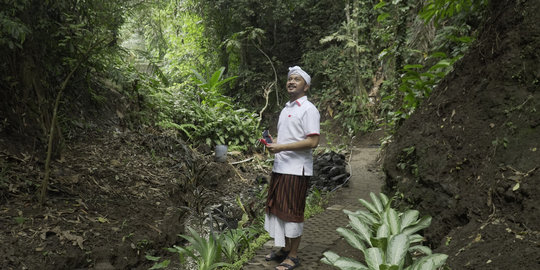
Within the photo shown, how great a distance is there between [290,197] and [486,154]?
4.71 ft

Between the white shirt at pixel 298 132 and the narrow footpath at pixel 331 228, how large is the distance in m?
0.73

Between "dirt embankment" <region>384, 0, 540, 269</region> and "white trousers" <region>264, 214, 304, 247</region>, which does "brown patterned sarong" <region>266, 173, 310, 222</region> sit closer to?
"white trousers" <region>264, 214, 304, 247</region>

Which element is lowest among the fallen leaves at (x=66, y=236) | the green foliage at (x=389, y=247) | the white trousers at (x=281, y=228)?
the fallen leaves at (x=66, y=236)

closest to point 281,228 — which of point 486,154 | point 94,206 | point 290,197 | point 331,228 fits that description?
point 290,197

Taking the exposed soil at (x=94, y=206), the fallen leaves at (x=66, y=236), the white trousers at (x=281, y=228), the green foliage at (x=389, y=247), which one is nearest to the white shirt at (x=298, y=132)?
the white trousers at (x=281, y=228)

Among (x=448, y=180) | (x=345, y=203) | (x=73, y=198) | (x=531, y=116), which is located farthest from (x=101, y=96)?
(x=531, y=116)

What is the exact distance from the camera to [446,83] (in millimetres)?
3365

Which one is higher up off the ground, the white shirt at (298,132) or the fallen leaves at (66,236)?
the white shirt at (298,132)

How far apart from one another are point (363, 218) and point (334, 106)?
→ 11.5 m

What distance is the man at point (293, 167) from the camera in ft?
10.5

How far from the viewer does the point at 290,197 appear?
10.6 feet

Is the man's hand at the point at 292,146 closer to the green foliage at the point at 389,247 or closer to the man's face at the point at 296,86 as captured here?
the man's face at the point at 296,86

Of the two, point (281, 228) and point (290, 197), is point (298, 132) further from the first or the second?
point (281, 228)

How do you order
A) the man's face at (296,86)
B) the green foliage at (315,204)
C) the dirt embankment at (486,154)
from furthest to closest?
the green foliage at (315,204) < the man's face at (296,86) < the dirt embankment at (486,154)
